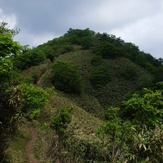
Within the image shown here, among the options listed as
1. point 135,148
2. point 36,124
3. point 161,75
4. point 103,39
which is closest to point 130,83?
point 161,75

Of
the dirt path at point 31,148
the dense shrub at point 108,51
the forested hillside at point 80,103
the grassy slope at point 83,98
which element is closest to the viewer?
the forested hillside at point 80,103

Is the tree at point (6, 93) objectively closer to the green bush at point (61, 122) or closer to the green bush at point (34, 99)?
the green bush at point (34, 99)

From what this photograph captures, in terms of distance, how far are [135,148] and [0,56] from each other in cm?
922

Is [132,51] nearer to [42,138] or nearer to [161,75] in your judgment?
[161,75]

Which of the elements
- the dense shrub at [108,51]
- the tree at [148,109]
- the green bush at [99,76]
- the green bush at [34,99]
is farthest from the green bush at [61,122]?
the dense shrub at [108,51]

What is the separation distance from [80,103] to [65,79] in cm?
704

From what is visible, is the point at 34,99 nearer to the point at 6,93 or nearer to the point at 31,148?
the point at 6,93

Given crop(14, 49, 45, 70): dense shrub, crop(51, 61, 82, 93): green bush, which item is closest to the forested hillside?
crop(51, 61, 82, 93): green bush

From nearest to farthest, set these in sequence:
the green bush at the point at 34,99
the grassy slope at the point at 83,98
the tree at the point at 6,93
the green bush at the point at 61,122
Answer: the tree at the point at 6,93, the green bush at the point at 34,99, the green bush at the point at 61,122, the grassy slope at the point at 83,98

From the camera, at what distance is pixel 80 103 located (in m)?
66.8

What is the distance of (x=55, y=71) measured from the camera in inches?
2763

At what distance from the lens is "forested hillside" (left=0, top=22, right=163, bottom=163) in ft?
58.7

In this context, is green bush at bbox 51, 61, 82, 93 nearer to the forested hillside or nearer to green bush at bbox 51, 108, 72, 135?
the forested hillside

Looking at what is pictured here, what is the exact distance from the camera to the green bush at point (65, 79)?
226ft
